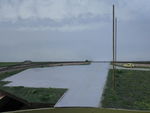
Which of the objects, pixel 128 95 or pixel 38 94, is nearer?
pixel 128 95

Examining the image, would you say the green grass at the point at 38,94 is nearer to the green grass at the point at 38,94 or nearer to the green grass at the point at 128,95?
the green grass at the point at 38,94

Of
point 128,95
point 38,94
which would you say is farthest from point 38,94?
point 128,95

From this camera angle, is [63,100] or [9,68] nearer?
[63,100]

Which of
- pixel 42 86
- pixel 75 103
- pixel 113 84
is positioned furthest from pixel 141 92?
pixel 42 86

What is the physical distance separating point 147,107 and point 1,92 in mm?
2025

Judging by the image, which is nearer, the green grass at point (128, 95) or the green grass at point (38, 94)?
the green grass at point (128, 95)

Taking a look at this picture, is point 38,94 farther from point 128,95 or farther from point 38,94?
point 128,95

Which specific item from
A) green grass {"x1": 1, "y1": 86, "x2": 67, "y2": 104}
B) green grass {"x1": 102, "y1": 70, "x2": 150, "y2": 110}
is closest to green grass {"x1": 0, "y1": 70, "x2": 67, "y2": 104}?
green grass {"x1": 1, "y1": 86, "x2": 67, "y2": 104}

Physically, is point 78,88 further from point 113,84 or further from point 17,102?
point 17,102

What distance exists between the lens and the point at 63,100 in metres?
3.15

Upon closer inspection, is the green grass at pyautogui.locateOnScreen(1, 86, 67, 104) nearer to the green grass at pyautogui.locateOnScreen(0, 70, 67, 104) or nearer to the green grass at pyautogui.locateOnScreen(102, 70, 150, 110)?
the green grass at pyautogui.locateOnScreen(0, 70, 67, 104)

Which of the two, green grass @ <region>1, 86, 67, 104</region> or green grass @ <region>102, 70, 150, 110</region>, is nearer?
green grass @ <region>102, 70, 150, 110</region>

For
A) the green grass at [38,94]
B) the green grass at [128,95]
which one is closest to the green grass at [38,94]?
the green grass at [38,94]

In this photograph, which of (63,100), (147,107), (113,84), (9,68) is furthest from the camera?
(9,68)
